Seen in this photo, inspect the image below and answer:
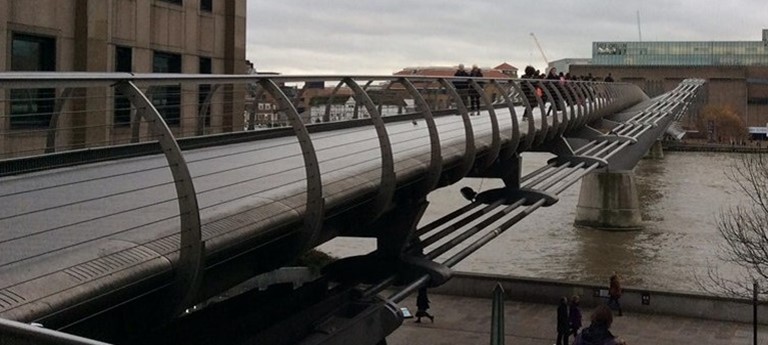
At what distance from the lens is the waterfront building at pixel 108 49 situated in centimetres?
1123

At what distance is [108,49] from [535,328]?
947 centimetres

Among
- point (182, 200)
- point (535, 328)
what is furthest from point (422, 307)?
point (182, 200)

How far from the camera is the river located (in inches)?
942

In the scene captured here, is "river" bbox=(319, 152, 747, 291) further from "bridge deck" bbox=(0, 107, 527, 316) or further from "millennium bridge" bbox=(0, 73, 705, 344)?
"bridge deck" bbox=(0, 107, 527, 316)

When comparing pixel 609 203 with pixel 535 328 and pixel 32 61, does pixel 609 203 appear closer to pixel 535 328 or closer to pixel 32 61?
pixel 535 328

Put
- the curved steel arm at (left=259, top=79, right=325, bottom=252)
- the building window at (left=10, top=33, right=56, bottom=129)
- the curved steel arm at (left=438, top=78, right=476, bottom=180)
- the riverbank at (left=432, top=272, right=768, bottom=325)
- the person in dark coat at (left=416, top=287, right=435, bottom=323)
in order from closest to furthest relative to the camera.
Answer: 1. the curved steel arm at (left=259, top=79, right=325, bottom=252)
2. the curved steel arm at (left=438, top=78, right=476, bottom=180)
3. the building window at (left=10, top=33, right=56, bottom=129)
4. the person in dark coat at (left=416, top=287, right=435, bottom=323)
5. the riverbank at (left=432, top=272, right=768, bottom=325)

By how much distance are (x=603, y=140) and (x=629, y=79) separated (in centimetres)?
9040

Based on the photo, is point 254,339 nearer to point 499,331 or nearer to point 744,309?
point 499,331

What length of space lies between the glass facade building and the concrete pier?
10292 cm

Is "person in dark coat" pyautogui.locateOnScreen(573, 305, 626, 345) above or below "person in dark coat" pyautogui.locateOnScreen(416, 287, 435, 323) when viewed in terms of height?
above

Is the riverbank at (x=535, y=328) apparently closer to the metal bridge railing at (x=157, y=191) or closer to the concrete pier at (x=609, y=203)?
the metal bridge railing at (x=157, y=191)

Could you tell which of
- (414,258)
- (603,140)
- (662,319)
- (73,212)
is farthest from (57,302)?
(603,140)

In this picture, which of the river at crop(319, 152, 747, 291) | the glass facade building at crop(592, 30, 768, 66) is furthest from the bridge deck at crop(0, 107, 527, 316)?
the glass facade building at crop(592, 30, 768, 66)

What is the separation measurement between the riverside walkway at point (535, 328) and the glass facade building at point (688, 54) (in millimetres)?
119873
